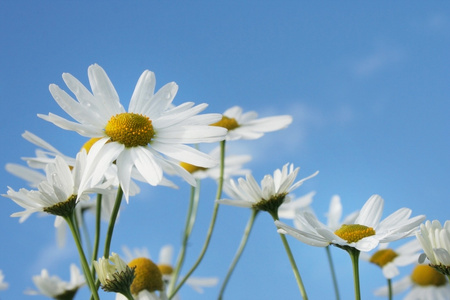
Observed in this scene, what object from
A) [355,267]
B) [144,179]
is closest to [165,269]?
[144,179]

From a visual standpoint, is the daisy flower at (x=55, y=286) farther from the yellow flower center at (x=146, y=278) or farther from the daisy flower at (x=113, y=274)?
the daisy flower at (x=113, y=274)

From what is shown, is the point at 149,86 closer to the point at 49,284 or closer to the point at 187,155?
the point at 187,155

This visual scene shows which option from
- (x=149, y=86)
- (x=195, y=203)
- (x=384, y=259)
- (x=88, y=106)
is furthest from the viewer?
(x=384, y=259)

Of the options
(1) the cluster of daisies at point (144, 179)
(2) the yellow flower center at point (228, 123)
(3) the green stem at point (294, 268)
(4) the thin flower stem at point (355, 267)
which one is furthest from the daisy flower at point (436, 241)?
(2) the yellow flower center at point (228, 123)

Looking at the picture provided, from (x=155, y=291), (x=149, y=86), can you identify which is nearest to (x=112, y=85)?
(x=149, y=86)

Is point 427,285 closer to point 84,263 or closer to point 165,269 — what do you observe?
point 165,269

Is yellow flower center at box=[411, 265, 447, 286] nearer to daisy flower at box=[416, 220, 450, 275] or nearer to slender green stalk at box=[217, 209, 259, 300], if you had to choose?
slender green stalk at box=[217, 209, 259, 300]
